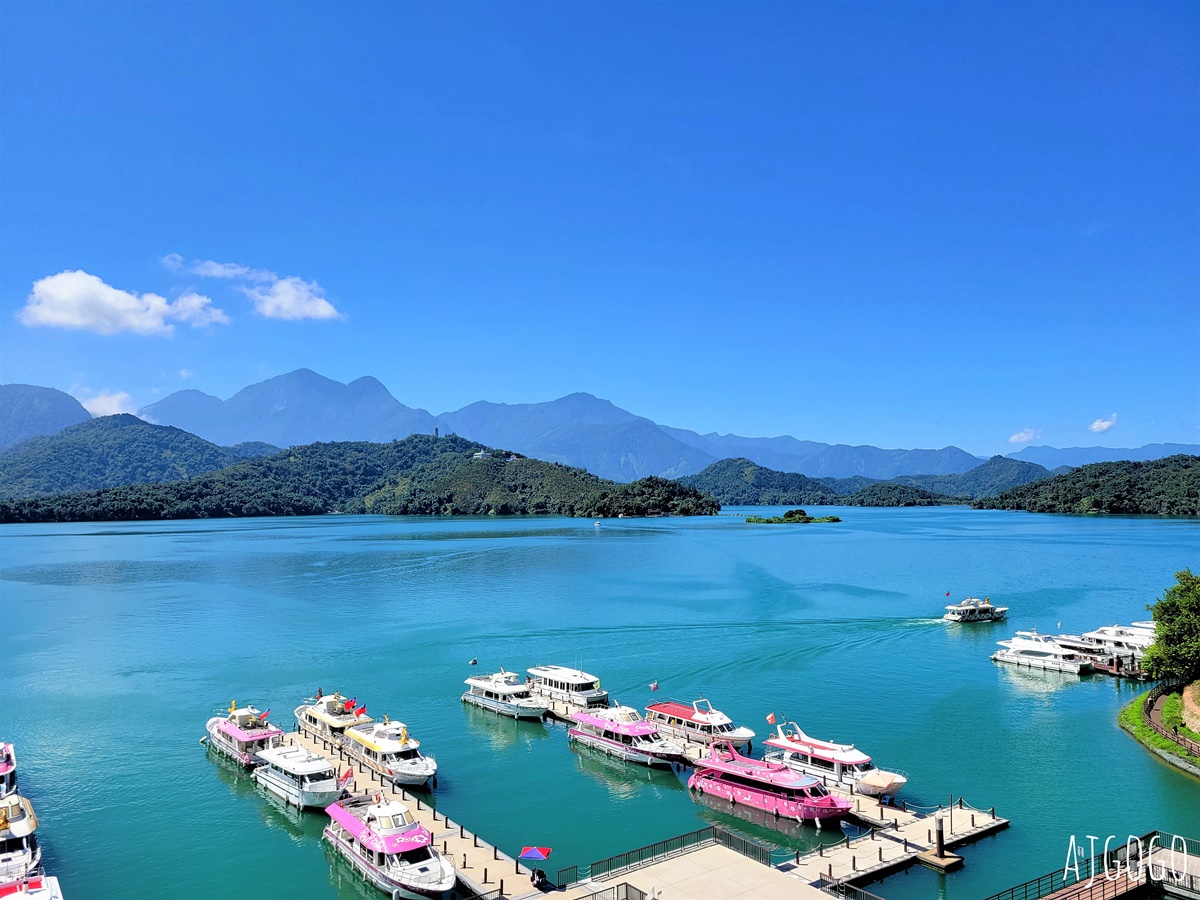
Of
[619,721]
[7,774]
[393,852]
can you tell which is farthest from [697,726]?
[7,774]

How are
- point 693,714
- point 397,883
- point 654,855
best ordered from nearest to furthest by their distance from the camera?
point 397,883
point 654,855
point 693,714

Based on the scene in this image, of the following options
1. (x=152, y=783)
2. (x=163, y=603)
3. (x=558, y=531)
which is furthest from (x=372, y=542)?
(x=152, y=783)

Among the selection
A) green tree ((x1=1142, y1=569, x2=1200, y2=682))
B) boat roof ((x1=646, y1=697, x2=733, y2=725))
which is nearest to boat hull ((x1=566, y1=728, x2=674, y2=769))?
boat roof ((x1=646, y1=697, x2=733, y2=725))

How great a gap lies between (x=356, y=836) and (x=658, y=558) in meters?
103

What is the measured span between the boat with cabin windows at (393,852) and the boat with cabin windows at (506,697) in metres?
16.0

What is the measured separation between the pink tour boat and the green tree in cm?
2220

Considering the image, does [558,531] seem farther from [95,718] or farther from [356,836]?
[356,836]

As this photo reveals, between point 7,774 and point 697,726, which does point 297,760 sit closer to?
point 7,774

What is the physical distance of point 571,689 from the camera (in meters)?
45.9

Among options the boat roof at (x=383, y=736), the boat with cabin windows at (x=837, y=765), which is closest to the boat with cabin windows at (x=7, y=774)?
the boat roof at (x=383, y=736)

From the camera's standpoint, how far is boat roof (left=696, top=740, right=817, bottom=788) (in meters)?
30.5

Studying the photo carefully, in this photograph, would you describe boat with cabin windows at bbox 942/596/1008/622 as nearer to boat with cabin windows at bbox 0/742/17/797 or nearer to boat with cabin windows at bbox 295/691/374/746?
boat with cabin windows at bbox 295/691/374/746

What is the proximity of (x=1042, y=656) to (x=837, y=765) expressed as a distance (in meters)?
30.8

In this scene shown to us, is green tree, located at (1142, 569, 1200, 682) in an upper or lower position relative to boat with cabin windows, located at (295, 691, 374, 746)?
upper
